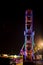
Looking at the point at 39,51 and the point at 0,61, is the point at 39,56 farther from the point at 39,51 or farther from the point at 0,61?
the point at 0,61

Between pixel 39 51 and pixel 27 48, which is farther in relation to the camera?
pixel 27 48

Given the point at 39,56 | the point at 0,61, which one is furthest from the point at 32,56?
the point at 0,61

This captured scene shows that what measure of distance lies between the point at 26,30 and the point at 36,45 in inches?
64.3

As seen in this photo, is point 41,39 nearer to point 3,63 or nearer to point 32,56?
point 32,56

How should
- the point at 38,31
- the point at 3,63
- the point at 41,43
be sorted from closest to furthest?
the point at 3,63 < the point at 38,31 < the point at 41,43

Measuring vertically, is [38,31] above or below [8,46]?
above

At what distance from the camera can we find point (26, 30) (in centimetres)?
1529

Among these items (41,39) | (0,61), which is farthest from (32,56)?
(0,61)

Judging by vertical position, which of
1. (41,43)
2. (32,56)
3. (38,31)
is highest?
(38,31)

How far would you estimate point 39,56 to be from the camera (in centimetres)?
1422

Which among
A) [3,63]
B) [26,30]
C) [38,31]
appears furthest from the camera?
[26,30]

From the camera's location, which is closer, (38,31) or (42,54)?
(38,31)

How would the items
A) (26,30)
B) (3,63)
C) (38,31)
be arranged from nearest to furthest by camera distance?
(3,63) < (38,31) < (26,30)

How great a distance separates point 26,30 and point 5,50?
2.80m
